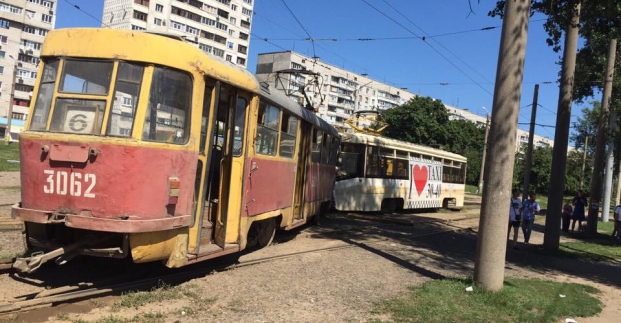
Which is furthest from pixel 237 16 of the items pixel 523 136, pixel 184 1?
pixel 523 136

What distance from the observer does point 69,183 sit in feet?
17.0

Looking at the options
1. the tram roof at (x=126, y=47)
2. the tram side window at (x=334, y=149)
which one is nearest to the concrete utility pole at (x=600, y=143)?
the tram side window at (x=334, y=149)

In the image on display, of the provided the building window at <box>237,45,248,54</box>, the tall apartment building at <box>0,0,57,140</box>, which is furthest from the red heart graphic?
the building window at <box>237,45,248,54</box>

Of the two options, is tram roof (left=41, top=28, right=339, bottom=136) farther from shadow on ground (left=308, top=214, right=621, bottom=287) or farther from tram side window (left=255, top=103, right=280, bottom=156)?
shadow on ground (left=308, top=214, right=621, bottom=287)

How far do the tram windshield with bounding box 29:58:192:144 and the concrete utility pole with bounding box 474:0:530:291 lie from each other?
4762 millimetres

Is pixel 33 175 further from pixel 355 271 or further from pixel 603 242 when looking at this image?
pixel 603 242

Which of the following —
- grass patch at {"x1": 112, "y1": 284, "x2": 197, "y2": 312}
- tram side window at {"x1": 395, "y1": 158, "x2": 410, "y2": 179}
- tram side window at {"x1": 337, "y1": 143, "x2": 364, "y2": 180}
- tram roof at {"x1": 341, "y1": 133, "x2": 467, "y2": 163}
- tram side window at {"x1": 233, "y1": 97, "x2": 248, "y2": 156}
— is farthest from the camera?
tram side window at {"x1": 395, "y1": 158, "x2": 410, "y2": 179}

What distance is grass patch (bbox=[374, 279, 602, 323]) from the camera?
5.96 metres

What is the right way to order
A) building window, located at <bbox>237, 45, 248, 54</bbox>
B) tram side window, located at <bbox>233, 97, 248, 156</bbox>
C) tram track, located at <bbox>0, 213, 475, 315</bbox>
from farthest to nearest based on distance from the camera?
building window, located at <bbox>237, 45, 248, 54</bbox> < tram side window, located at <bbox>233, 97, 248, 156</bbox> < tram track, located at <bbox>0, 213, 475, 315</bbox>

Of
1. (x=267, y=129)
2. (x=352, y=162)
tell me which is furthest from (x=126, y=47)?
(x=352, y=162)

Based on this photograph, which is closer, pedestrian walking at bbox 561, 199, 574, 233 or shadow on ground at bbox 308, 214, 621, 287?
shadow on ground at bbox 308, 214, 621, 287

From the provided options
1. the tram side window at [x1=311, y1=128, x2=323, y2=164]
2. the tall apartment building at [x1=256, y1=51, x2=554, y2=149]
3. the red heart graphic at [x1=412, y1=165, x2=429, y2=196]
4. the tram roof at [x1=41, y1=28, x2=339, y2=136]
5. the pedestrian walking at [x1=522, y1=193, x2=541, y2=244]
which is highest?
the tall apartment building at [x1=256, y1=51, x2=554, y2=149]

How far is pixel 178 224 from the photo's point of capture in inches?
221

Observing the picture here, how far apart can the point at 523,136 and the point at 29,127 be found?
117m
